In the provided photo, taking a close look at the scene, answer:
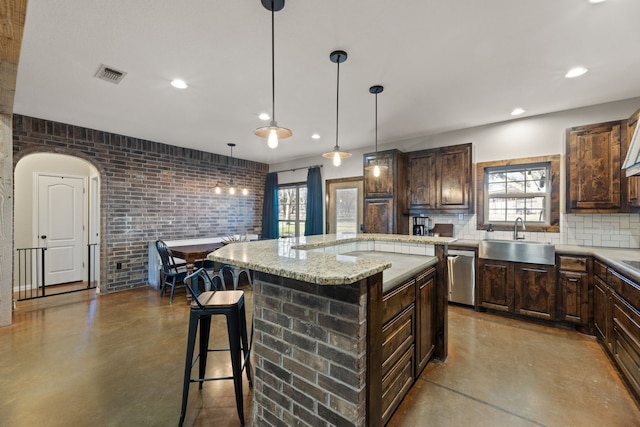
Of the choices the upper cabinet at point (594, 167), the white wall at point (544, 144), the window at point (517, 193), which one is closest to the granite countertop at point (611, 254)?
the white wall at point (544, 144)

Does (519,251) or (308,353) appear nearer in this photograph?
(308,353)

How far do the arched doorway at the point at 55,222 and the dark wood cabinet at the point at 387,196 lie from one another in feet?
14.6

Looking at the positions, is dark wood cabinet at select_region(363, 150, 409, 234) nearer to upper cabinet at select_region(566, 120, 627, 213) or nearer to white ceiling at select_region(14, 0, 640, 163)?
white ceiling at select_region(14, 0, 640, 163)

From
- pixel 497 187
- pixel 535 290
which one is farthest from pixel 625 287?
pixel 497 187

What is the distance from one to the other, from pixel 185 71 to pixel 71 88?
1408 millimetres

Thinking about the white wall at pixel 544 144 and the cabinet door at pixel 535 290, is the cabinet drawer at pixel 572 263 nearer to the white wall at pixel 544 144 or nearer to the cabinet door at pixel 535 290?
the cabinet door at pixel 535 290

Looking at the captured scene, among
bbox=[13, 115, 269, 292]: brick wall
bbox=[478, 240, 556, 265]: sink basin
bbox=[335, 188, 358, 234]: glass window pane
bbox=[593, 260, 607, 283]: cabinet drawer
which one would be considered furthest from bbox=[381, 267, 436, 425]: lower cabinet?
bbox=[13, 115, 269, 292]: brick wall

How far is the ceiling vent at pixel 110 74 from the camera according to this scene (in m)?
2.40

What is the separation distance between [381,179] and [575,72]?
2.48 m

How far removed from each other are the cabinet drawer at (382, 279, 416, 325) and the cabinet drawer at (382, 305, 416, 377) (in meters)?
0.04

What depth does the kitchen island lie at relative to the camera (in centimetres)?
117

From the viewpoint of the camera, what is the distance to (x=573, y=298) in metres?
2.91

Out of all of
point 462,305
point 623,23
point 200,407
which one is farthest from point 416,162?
→ point 200,407

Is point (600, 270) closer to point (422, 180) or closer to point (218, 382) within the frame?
point (422, 180)
